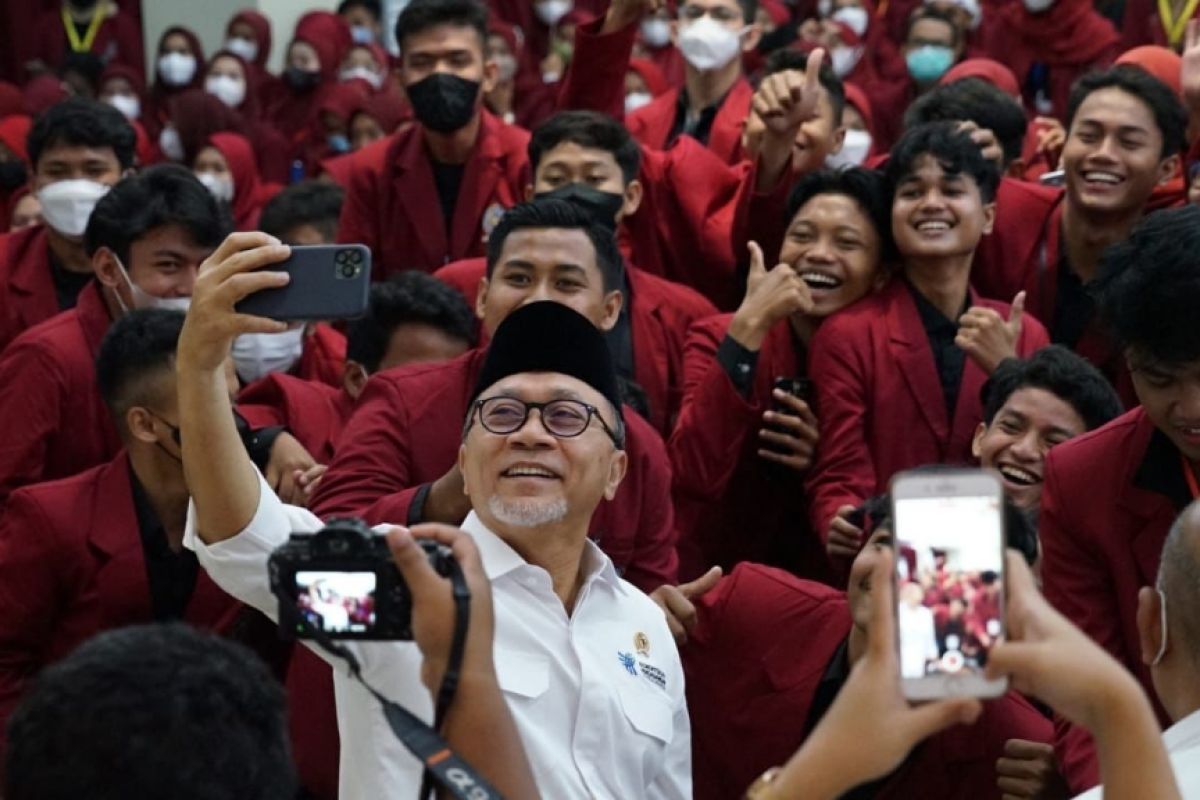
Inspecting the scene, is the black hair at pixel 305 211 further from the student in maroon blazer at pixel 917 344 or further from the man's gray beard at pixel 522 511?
the man's gray beard at pixel 522 511

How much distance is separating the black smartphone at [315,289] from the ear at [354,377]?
2.01m

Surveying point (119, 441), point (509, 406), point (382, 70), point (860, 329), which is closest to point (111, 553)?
point (119, 441)

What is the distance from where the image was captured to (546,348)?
328 cm

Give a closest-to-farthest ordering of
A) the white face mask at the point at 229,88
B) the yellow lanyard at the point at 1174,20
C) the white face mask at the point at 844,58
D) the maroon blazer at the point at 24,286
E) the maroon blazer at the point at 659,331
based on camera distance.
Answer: the maroon blazer at the point at 659,331
the maroon blazer at the point at 24,286
the yellow lanyard at the point at 1174,20
the white face mask at the point at 844,58
the white face mask at the point at 229,88

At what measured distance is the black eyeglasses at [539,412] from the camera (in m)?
3.19

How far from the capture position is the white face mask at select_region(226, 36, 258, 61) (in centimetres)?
1126

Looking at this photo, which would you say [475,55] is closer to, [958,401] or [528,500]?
[958,401]

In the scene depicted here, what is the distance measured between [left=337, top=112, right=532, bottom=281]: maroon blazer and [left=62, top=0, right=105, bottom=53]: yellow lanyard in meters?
6.56

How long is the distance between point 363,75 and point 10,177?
2995 millimetres

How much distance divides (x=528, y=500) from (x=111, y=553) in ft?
4.12

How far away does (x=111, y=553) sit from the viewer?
4.08 meters

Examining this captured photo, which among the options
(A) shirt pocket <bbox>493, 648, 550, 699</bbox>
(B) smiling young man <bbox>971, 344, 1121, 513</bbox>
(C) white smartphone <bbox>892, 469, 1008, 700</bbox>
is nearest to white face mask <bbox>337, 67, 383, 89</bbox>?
(B) smiling young man <bbox>971, 344, 1121, 513</bbox>

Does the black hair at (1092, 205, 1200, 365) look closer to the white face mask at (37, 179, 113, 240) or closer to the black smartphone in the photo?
the black smartphone

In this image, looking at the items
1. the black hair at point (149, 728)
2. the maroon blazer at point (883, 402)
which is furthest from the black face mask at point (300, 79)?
the black hair at point (149, 728)
